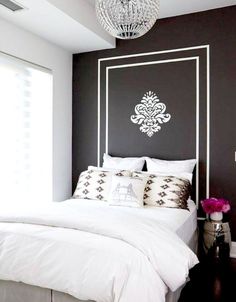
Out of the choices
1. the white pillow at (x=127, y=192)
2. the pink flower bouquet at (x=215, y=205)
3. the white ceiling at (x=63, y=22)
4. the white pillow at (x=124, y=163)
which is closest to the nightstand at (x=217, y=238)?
the pink flower bouquet at (x=215, y=205)

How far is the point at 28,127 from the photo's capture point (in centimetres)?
339

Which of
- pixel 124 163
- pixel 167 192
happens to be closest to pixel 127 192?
pixel 167 192

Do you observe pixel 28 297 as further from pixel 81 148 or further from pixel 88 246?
pixel 81 148

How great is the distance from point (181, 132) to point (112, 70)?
46.0 inches

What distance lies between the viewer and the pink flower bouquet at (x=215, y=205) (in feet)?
9.67

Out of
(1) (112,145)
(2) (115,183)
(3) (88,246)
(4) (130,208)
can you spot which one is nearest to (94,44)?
(1) (112,145)

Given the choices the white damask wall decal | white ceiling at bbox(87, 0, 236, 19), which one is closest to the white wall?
white ceiling at bbox(87, 0, 236, 19)

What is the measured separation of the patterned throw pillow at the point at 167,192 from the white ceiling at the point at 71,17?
5.61 ft

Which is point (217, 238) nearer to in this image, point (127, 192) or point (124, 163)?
point (127, 192)

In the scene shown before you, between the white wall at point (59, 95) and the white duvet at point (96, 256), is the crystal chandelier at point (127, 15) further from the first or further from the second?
the white wall at point (59, 95)

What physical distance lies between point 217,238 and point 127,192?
942 mm

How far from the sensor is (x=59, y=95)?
12.3ft

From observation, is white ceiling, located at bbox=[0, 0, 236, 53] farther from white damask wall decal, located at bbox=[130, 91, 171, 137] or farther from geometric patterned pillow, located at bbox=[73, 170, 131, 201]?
geometric patterned pillow, located at bbox=[73, 170, 131, 201]

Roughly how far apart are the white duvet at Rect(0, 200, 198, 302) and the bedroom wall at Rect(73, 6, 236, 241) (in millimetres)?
1451
